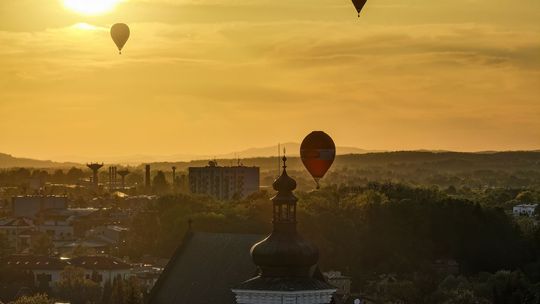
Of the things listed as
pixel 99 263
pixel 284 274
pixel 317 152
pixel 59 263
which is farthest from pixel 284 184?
pixel 59 263

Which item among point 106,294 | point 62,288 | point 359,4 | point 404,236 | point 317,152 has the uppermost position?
point 359,4

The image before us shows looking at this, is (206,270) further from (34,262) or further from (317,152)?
(34,262)

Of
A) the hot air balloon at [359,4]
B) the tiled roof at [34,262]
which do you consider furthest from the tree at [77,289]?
the hot air balloon at [359,4]

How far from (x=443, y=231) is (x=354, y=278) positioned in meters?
20.9

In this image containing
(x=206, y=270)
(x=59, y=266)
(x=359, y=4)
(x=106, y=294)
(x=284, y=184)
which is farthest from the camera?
(x=59, y=266)

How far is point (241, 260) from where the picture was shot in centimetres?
7594

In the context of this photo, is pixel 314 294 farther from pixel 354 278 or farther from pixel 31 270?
pixel 31 270

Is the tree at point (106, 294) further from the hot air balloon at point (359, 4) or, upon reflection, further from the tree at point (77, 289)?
the hot air balloon at point (359, 4)

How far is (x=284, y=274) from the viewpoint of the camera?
57.1 m

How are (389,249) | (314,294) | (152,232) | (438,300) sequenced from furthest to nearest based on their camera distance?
(152,232) < (389,249) < (438,300) < (314,294)

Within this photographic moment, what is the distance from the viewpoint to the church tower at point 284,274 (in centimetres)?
5603

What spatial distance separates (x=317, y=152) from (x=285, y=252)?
33132mm

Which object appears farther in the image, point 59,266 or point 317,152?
point 59,266

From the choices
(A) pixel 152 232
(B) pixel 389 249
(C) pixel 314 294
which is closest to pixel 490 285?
(B) pixel 389 249
